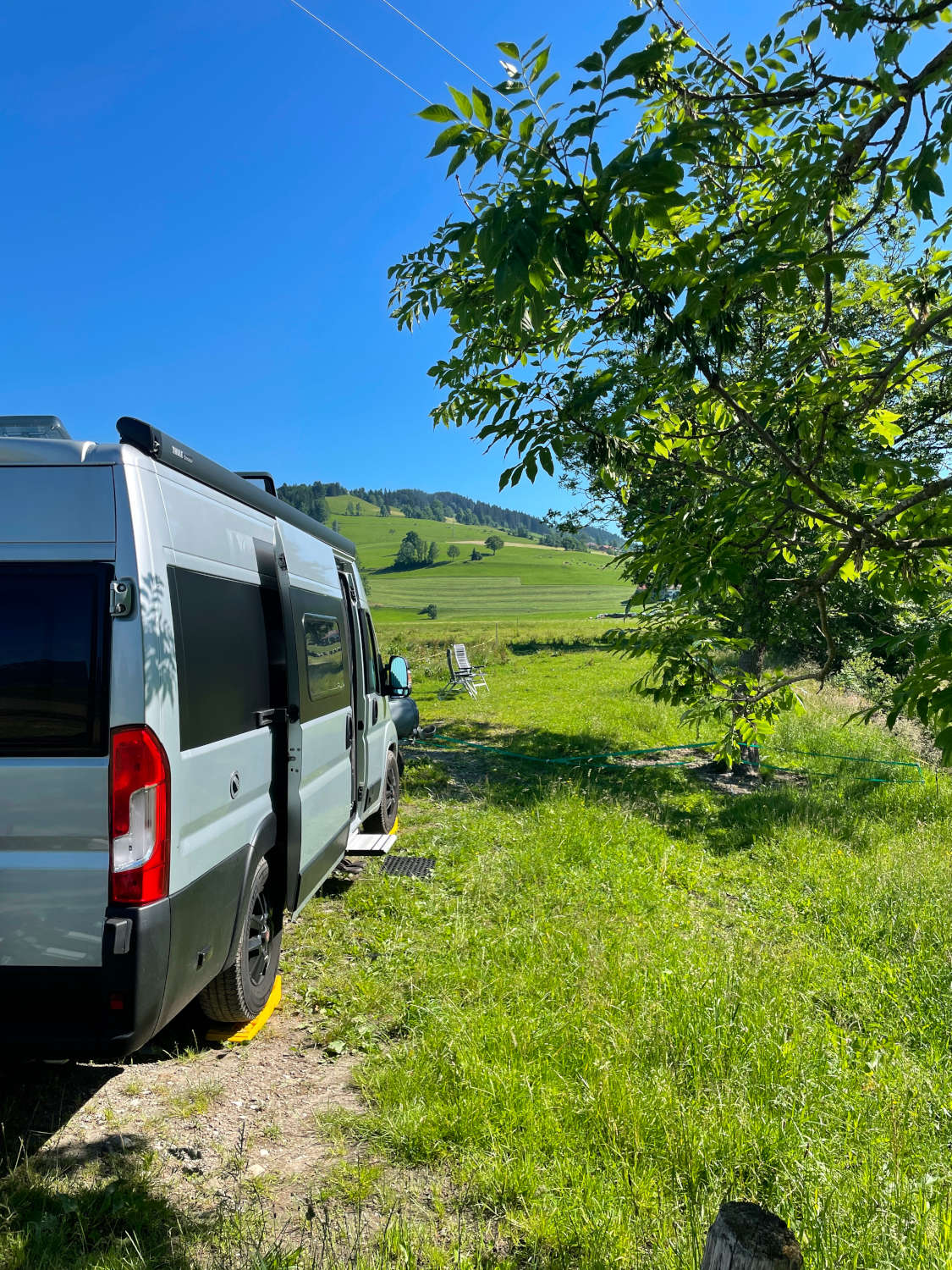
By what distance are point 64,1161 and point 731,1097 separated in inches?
106

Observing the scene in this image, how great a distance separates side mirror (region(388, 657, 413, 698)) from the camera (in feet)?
22.4

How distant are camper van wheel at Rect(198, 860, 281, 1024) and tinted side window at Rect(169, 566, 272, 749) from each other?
0.88 meters

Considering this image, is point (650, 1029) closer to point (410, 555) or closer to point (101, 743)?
point (101, 743)

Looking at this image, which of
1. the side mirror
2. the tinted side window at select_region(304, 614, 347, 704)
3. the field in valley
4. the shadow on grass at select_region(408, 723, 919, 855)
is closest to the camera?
the field in valley

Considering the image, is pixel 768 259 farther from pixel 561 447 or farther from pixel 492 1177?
pixel 492 1177

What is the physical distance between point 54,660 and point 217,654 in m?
0.74

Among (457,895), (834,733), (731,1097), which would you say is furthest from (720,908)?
(834,733)

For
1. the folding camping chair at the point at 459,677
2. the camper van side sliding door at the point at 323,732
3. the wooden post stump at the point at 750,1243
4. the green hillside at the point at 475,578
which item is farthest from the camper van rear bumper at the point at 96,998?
the green hillside at the point at 475,578

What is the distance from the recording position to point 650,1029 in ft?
11.6

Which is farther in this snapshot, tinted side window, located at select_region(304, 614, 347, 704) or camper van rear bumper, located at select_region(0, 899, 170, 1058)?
tinted side window, located at select_region(304, 614, 347, 704)

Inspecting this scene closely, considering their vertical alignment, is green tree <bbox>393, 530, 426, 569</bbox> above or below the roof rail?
above

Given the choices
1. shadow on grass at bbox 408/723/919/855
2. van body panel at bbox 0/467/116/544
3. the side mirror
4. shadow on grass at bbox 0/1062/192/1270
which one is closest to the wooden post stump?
shadow on grass at bbox 0/1062/192/1270

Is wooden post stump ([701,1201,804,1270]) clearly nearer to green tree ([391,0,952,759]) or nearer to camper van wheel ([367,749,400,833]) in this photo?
green tree ([391,0,952,759])

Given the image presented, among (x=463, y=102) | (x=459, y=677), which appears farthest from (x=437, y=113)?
(x=459, y=677)
